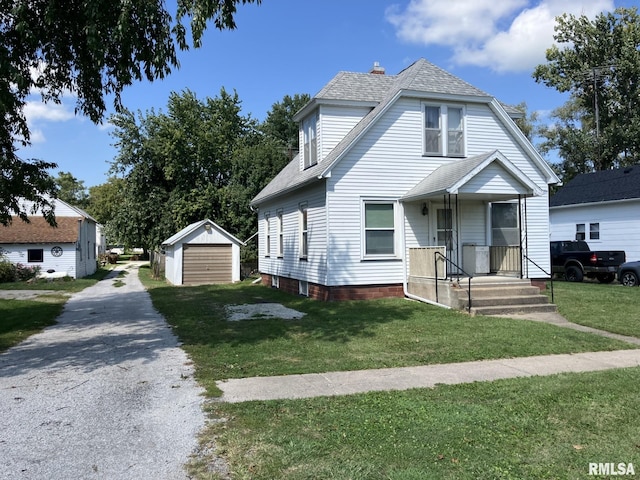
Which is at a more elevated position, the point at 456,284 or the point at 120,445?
the point at 456,284

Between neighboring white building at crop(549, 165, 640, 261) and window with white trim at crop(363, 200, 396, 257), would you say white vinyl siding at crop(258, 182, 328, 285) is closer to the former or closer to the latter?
window with white trim at crop(363, 200, 396, 257)

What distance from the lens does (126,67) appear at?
27.5 ft

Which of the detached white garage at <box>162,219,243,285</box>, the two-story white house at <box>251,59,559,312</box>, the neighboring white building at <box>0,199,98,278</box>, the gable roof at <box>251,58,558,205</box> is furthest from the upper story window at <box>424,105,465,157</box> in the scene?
the neighboring white building at <box>0,199,98,278</box>

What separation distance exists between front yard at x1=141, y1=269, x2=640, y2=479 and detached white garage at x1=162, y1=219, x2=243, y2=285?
17027 mm

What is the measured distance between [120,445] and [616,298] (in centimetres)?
1447

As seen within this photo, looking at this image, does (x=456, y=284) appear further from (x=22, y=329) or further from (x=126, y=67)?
(x=22, y=329)

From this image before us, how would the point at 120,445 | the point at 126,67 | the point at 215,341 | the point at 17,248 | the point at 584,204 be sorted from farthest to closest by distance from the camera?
the point at 17,248, the point at 584,204, the point at 215,341, the point at 126,67, the point at 120,445

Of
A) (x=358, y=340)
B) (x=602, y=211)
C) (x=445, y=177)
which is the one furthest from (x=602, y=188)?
(x=358, y=340)

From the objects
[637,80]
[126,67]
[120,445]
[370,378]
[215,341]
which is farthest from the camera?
[637,80]

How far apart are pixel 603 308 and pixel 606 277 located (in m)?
10.3

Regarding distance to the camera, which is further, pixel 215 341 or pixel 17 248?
pixel 17 248

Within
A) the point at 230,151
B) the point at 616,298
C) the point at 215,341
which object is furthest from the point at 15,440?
the point at 230,151

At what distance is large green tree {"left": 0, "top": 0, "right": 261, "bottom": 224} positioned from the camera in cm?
734

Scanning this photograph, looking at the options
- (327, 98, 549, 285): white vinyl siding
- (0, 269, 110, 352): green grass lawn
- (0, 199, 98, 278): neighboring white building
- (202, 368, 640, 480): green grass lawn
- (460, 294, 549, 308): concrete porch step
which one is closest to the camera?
(202, 368, 640, 480): green grass lawn
